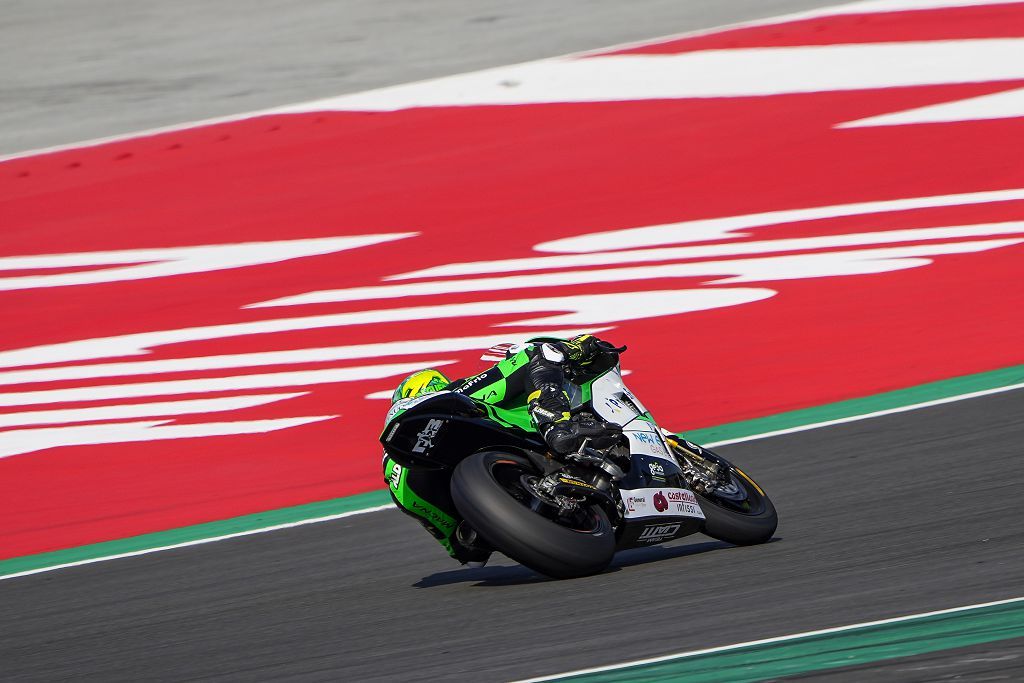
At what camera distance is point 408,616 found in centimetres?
636

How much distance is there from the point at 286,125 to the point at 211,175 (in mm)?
1954

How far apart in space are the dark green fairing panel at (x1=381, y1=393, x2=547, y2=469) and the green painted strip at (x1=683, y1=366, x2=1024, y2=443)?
3.31 m

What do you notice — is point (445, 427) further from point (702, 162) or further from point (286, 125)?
point (286, 125)

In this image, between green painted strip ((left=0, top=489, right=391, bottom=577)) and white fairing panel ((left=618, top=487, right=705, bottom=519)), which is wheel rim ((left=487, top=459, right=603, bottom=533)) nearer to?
white fairing panel ((left=618, top=487, right=705, bottom=519))

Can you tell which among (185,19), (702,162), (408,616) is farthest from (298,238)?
(185,19)

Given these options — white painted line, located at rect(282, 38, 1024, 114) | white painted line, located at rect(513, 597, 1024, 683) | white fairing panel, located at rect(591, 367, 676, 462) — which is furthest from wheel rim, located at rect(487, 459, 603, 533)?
white painted line, located at rect(282, 38, 1024, 114)

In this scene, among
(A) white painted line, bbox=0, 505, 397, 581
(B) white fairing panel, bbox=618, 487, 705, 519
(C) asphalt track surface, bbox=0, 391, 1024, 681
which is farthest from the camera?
(A) white painted line, bbox=0, 505, 397, 581

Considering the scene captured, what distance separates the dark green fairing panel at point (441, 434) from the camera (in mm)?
6102

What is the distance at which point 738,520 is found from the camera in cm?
654

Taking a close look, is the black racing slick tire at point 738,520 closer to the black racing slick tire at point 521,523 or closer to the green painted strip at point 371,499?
the black racing slick tire at point 521,523

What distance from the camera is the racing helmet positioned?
638 cm

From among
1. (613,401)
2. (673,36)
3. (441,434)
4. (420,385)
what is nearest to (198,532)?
(420,385)

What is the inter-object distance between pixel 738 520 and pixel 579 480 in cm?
83

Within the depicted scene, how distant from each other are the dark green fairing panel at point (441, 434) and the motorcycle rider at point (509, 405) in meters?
0.15
